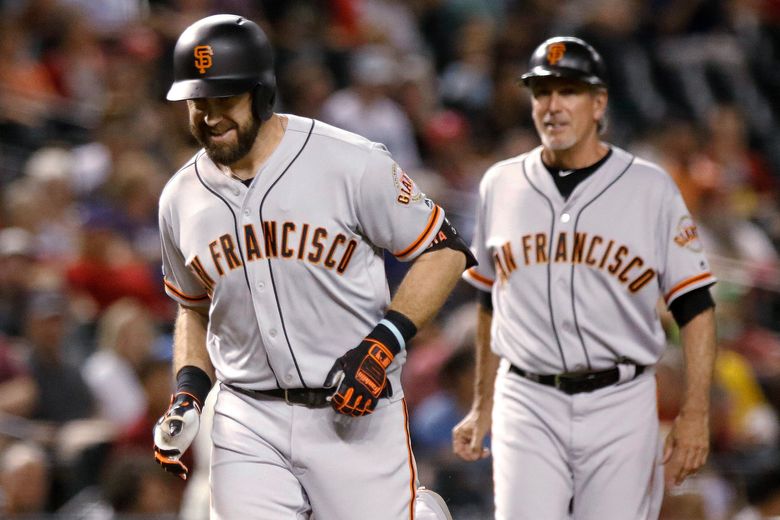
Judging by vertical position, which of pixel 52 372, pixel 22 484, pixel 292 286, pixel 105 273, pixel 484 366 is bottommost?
pixel 22 484

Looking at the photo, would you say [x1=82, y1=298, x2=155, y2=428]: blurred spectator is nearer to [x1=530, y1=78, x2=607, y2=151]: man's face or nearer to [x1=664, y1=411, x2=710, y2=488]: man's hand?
[x1=530, y1=78, x2=607, y2=151]: man's face

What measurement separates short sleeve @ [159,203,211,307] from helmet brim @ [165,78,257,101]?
468 millimetres

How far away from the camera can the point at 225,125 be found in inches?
153

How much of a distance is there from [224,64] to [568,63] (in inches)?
60.9

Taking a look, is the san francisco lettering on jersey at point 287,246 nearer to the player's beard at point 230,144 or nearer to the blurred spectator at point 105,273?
the player's beard at point 230,144

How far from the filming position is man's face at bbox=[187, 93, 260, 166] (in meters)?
3.87

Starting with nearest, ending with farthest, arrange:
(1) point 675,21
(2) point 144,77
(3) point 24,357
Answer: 1. (3) point 24,357
2. (2) point 144,77
3. (1) point 675,21

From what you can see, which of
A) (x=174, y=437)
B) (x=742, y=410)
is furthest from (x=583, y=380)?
(x=742, y=410)

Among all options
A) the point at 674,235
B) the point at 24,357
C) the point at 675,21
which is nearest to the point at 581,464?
the point at 674,235

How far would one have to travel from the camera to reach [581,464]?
4680mm

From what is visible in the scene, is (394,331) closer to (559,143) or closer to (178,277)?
(178,277)

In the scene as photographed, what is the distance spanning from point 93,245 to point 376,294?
14.3 feet

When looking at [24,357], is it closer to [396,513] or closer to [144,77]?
[144,77]

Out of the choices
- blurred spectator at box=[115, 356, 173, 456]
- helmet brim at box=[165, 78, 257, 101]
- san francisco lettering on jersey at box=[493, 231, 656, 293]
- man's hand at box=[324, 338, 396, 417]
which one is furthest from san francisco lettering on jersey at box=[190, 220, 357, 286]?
blurred spectator at box=[115, 356, 173, 456]
